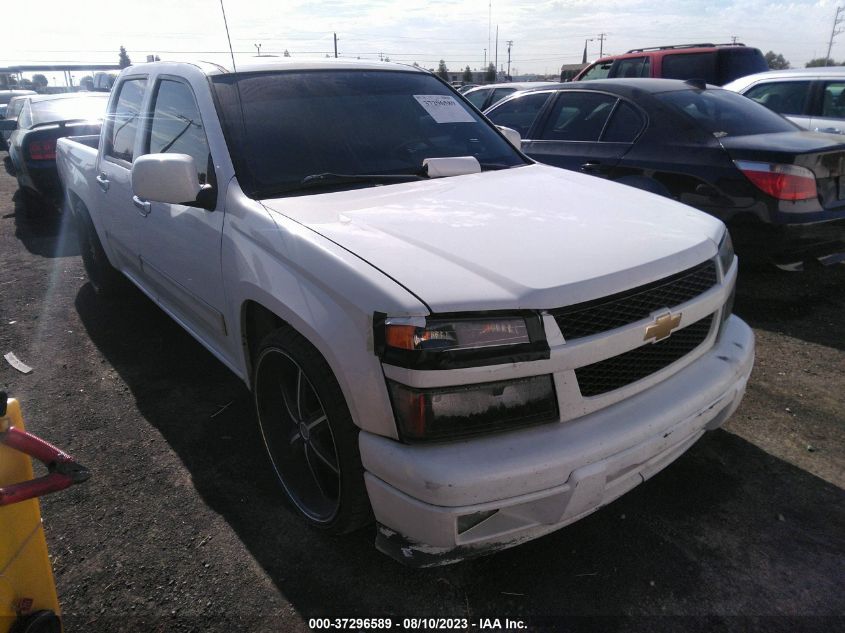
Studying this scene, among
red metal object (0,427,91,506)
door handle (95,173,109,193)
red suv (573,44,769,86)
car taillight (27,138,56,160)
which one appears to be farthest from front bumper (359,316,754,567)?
red suv (573,44,769,86)

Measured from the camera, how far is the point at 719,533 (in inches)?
92.4

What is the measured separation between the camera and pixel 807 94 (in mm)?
6637

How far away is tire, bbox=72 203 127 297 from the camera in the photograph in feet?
15.5

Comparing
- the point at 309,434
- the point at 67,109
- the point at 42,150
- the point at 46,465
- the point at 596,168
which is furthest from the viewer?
the point at 67,109

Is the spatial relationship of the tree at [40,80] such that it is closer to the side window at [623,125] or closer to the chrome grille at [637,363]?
the side window at [623,125]

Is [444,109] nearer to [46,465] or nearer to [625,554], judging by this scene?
[625,554]

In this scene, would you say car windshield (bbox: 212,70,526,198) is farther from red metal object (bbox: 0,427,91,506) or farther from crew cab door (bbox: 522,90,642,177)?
crew cab door (bbox: 522,90,642,177)

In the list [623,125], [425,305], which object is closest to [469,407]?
[425,305]

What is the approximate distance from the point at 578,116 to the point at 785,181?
6.15 feet

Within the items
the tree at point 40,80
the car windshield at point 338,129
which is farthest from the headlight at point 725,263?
the tree at point 40,80

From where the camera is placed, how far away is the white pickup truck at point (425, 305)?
5.68ft

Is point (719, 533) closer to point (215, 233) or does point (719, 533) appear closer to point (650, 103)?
point (215, 233)

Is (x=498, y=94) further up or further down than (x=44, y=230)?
further up

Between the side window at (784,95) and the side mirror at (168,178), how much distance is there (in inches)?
249
